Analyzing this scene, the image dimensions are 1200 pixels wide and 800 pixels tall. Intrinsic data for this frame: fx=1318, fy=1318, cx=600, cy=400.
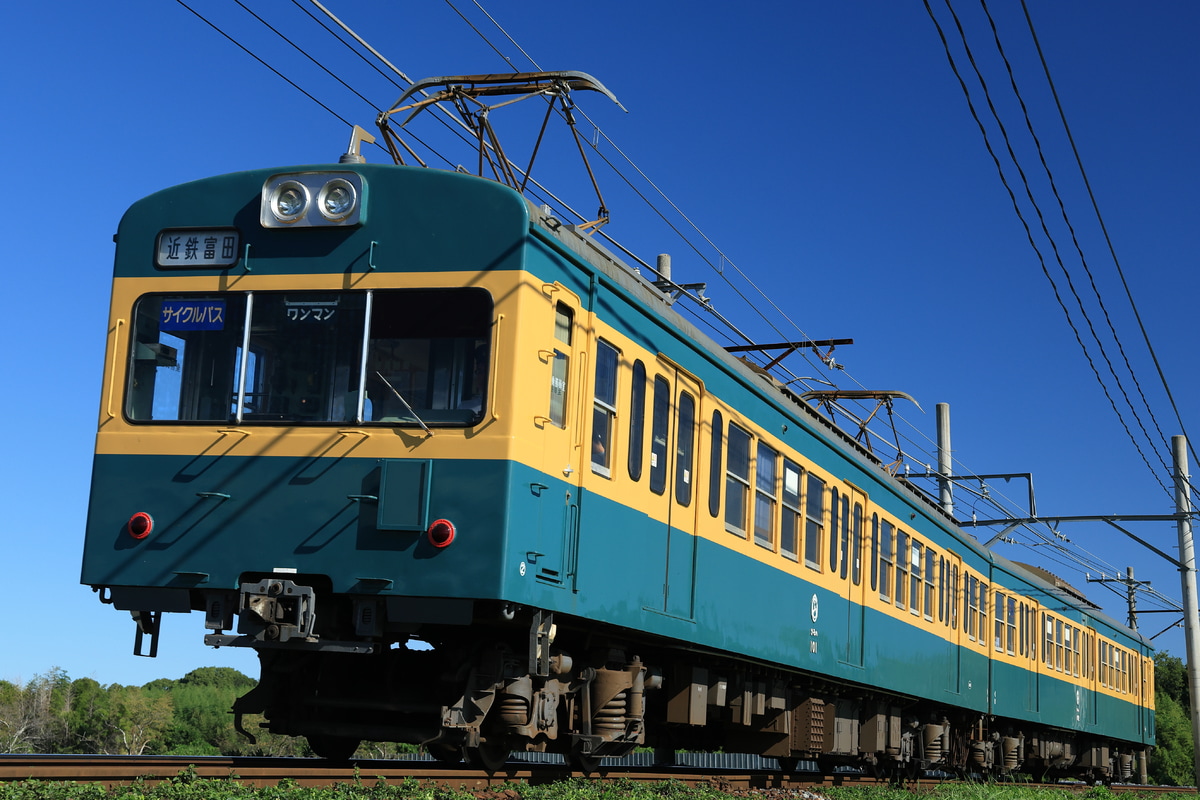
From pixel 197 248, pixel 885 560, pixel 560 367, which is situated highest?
pixel 197 248

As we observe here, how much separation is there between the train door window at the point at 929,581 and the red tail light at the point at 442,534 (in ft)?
34.9

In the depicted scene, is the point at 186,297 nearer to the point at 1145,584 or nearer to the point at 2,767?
the point at 2,767

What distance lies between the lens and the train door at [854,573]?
13312 mm

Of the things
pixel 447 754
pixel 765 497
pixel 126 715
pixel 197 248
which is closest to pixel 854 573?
pixel 765 497

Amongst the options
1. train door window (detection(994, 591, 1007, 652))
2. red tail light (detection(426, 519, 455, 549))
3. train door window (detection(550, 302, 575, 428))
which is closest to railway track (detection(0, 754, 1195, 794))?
red tail light (detection(426, 519, 455, 549))

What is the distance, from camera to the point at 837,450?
13438 millimetres

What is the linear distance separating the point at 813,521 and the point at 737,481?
223cm

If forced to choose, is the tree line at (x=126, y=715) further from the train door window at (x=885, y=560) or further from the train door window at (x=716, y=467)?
the train door window at (x=716, y=467)

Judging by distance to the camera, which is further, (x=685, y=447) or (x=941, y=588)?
(x=941, y=588)

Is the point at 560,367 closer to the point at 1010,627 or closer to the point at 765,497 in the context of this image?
the point at 765,497

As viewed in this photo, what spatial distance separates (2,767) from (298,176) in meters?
3.63

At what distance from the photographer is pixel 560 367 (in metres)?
7.77

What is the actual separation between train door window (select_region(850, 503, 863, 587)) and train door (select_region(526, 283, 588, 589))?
6442mm

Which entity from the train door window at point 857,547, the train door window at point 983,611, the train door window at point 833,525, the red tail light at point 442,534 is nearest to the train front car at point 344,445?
the red tail light at point 442,534
